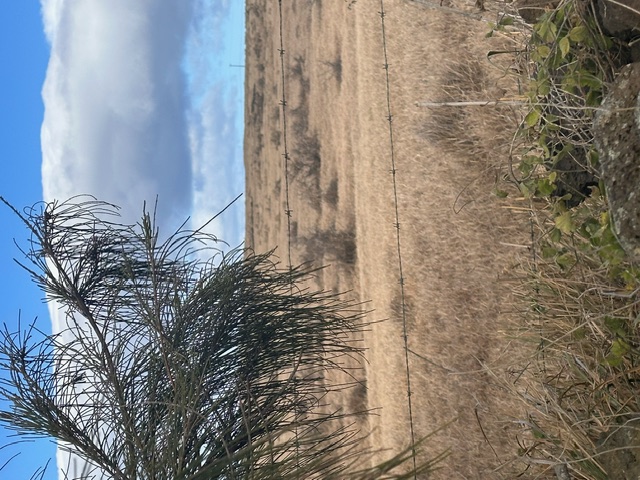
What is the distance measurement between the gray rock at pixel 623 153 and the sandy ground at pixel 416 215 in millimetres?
1455

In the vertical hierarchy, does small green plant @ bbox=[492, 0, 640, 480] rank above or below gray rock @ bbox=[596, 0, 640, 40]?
below

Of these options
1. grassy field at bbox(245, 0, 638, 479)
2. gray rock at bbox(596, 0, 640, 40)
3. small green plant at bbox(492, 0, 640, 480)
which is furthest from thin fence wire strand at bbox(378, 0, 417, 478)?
gray rock at bbox(596, 0, 640, 40)

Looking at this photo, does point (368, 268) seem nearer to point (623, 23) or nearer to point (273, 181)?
point (273, 181)

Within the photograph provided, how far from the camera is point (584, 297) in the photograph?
314cm

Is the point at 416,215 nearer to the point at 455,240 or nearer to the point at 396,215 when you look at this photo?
the point at 396,215

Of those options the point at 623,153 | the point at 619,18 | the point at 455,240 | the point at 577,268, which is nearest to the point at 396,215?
the point at 455,240

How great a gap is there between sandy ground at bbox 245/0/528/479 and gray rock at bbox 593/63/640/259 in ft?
4.77

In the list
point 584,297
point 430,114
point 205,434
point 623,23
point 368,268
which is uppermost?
point 430,114

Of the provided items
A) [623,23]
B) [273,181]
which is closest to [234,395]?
[623,23]

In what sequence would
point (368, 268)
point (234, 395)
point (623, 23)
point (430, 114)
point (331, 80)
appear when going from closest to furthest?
point (623, 23) → point (234, 395) → point (430, 114) → point (368, 268) → point (331, 80)

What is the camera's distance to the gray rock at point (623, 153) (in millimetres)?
2227

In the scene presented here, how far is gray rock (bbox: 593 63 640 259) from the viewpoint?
2227 mm

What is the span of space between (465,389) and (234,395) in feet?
7.58

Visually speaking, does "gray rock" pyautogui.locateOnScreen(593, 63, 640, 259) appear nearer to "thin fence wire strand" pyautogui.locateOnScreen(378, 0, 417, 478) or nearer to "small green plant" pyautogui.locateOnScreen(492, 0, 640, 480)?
"small green plant" pyautogui.locateOnScreen(492, 0, 640, 480)
